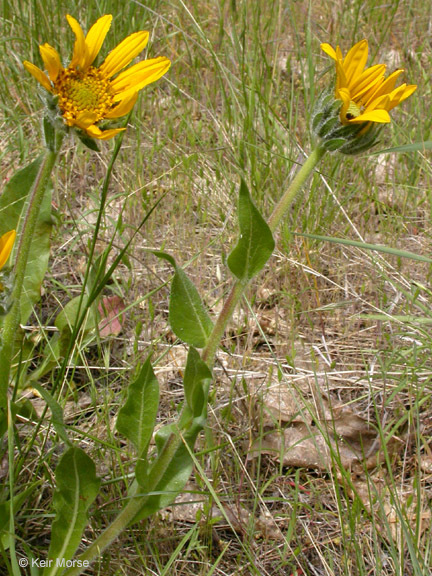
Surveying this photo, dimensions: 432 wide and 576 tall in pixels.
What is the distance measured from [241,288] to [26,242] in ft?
1.77

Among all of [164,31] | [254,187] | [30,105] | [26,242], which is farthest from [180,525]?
[164,31]

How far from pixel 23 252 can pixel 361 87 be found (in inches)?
37.2

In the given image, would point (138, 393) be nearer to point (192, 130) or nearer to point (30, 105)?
point (192, 130)

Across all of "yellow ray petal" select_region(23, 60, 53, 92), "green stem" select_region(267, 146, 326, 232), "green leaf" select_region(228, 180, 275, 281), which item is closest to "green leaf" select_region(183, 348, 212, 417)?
"green leaf" select_region(228, 180, 275, 281)

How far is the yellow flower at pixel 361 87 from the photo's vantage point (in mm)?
1517

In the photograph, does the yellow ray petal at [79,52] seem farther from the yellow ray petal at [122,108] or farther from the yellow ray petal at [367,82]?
the yellow ray petal at [367,82]

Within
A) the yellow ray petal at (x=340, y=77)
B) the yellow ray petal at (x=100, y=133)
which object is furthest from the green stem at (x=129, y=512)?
the yellow ray petal at (x=340, y=77)

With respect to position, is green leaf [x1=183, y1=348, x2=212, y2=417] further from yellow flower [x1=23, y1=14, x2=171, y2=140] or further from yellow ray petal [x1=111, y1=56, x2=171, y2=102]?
yellow ray petal [x1=111, y1=56, x2=171, y2=102]

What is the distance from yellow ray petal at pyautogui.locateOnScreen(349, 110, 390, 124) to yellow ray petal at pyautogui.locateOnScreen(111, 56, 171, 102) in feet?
1.63

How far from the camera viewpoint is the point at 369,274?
8.75 feet

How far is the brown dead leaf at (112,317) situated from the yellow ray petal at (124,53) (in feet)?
3.02

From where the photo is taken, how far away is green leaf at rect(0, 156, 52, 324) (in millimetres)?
1979

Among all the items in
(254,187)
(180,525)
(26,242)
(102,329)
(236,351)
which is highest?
(26,242)

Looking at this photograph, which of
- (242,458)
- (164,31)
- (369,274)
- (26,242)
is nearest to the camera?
(26,242)
